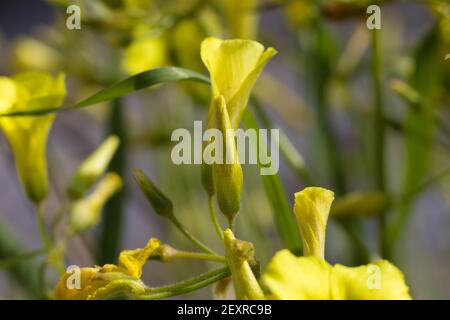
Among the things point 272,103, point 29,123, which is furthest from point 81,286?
point 272,103

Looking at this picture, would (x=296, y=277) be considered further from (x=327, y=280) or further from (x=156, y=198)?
(x=156, y=198)

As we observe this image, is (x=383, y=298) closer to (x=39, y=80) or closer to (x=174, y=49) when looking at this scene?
(x=39, y=80)

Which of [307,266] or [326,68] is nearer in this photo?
[307,266]

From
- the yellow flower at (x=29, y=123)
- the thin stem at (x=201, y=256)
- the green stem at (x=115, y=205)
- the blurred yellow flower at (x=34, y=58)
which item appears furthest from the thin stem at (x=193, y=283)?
the blurred yellow flower at (x=34, y=58)

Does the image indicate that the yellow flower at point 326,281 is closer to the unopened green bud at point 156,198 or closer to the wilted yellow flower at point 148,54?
the unopened green bud at point 156,198

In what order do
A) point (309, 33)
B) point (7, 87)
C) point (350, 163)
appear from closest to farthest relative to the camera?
point (7, 87), point (309, 33), point (350, 163)

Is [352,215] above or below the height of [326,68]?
below
